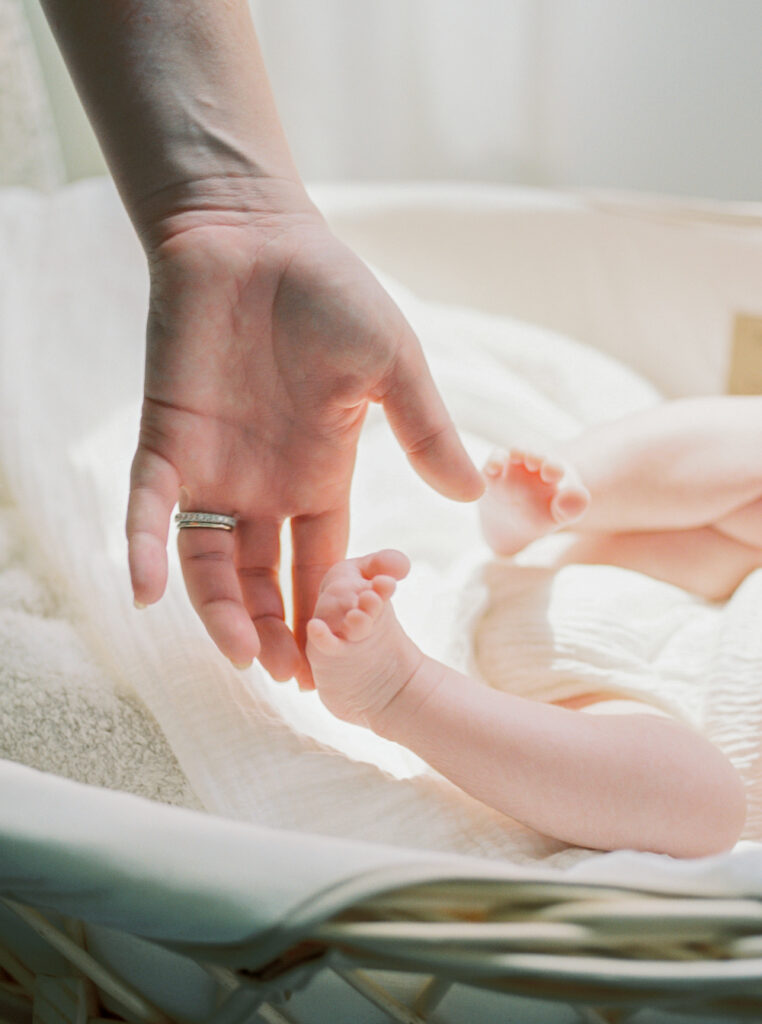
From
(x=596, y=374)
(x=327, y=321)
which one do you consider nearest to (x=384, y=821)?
(x=327, y=321)

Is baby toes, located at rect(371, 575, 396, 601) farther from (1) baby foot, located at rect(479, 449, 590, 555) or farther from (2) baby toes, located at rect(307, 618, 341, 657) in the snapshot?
(1) baby foot, located at rect(479, 449, 590, 555)

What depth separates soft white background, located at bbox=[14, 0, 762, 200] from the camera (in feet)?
4.70

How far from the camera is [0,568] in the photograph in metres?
0.83

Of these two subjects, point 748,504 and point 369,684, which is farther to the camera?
point 748,504

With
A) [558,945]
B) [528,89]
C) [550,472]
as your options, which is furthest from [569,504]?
[528,89]

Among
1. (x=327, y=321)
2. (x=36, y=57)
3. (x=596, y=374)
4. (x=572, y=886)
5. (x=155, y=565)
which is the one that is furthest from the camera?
(x=36, y=57)

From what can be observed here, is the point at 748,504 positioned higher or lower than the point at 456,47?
lower

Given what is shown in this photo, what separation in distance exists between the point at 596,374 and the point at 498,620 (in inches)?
18.3

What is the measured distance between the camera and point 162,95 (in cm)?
71

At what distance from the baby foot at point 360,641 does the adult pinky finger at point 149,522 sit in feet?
0.32

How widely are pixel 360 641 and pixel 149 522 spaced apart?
146mm

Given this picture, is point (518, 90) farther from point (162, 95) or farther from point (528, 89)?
point (162, 95)

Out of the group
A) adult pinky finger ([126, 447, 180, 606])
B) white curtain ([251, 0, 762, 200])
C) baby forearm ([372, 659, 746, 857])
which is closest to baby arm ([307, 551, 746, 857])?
baby forearm ([372, 659, 746, 857])

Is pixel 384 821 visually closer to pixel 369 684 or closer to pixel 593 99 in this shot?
pixel 369 684
